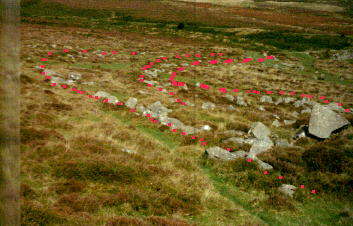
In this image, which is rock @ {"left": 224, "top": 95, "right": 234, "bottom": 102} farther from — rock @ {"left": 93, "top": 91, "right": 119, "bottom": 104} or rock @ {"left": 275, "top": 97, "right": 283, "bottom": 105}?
rock @ {"left": 93, "top": 91, "right": 119, "bottom": 104}

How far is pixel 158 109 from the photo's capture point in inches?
783

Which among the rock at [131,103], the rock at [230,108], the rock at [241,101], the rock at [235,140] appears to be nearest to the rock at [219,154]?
the rock at [235,140]

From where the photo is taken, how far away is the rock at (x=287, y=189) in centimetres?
1088

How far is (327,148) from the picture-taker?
42.7 feet

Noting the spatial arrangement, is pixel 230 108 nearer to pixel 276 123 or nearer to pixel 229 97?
pixel 229 97

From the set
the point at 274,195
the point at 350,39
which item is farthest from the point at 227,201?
the point at 350,39

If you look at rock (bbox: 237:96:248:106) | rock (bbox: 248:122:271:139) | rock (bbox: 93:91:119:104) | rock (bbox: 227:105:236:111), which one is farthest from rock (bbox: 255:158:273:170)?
rock (bbox: 237:96:248:106)

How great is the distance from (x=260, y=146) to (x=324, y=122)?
14.2ft

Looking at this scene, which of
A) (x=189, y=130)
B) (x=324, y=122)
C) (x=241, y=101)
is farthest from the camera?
(x=241, y=101)

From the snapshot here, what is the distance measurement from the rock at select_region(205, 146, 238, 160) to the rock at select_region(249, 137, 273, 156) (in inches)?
46.5

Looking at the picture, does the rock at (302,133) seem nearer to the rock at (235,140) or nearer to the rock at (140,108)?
the rock at (235,140)

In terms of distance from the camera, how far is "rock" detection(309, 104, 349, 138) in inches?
598

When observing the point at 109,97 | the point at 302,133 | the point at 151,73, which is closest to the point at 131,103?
the point at 109,97

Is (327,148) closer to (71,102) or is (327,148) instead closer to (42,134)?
(42,134)
